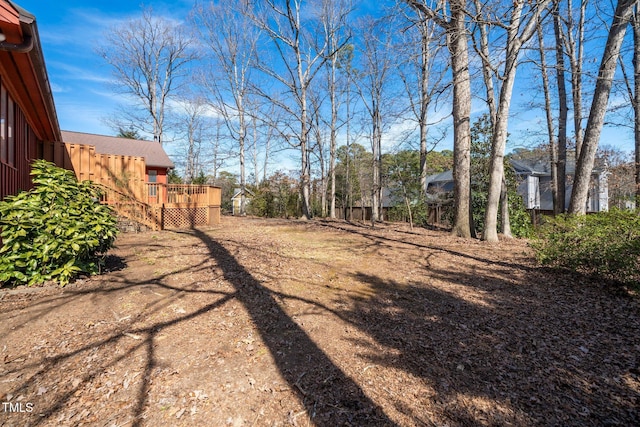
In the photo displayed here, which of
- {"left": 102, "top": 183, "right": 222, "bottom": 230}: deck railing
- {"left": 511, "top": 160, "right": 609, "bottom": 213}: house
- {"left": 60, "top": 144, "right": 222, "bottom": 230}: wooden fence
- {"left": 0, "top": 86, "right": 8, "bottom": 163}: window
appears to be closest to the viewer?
{"left": 0, "top": 86, "right": 8, "bottom": 163}: window

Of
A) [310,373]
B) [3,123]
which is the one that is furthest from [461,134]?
[3,123]

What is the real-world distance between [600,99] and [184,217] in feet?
39.2

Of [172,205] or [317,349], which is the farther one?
[172,205]

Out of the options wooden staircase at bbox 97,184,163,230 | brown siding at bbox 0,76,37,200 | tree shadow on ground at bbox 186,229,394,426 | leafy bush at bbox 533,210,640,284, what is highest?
brown siding at bbox 0,76,37,200

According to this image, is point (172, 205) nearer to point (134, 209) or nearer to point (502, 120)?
point (134, 209)

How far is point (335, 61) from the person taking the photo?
59.5ft

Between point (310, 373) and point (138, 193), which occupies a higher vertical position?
point (138, 193)

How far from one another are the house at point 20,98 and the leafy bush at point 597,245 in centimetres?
753

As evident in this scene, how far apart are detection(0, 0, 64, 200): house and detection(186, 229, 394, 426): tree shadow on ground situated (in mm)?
3615

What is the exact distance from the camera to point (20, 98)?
16.3 ft

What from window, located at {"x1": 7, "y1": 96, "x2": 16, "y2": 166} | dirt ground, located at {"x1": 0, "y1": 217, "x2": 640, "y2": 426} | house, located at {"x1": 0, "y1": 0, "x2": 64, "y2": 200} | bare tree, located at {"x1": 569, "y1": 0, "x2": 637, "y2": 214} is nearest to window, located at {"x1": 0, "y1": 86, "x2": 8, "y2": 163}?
house, located at {"x1": 0, "y1": 0, "x2": 64, "y2": 200}

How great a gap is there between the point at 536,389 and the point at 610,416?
383 mm

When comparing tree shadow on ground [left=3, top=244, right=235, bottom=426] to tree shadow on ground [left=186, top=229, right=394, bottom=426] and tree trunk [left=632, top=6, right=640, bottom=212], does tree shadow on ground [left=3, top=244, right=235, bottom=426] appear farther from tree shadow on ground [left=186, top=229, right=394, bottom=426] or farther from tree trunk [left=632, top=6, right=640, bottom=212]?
tree trunk [left=632, top=6, right=640, bottom=212]

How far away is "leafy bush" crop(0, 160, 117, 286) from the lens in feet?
11.5
